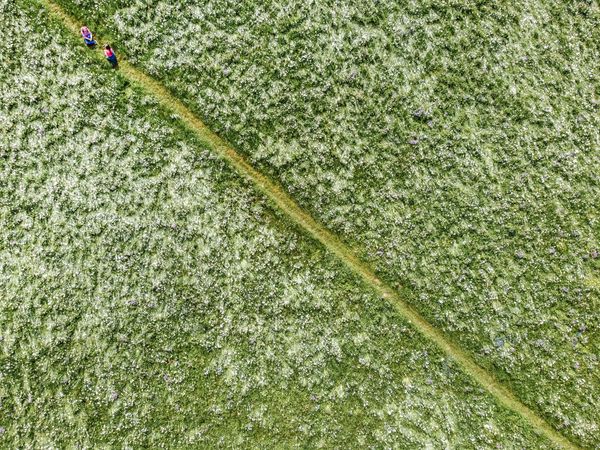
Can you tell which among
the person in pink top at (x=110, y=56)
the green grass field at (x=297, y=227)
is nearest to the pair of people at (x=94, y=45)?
the person in pink top at (x=110, y=56)

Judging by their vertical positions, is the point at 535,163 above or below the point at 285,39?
above

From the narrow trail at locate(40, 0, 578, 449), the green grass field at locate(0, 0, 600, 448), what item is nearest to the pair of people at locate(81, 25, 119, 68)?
the narrow trail at locate(40, 0, 578, 449)

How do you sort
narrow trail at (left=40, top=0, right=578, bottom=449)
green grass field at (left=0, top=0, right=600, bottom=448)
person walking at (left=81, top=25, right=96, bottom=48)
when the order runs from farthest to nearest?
1. narrow trail at (left=40, top=0, right=578, bottom=449)
2. green grass field at (left=0, top=0, right=600, bottom=448)
3. person walking at (left=81, top=25, right=96, bottom=48)

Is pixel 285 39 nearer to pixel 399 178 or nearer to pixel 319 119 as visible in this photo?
pixel 319 119

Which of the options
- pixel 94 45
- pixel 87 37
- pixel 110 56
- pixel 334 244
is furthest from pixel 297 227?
pixel 87 37

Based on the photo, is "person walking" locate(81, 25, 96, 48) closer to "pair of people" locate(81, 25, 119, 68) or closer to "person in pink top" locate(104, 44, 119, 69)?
"pair of people" locate(81, 25, 119, 68)

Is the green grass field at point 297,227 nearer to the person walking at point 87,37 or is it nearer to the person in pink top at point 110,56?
the person walking at point 87,37

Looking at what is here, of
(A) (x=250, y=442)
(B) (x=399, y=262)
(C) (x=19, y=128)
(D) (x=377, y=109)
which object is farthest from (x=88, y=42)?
(A) (x=250, y=442)
